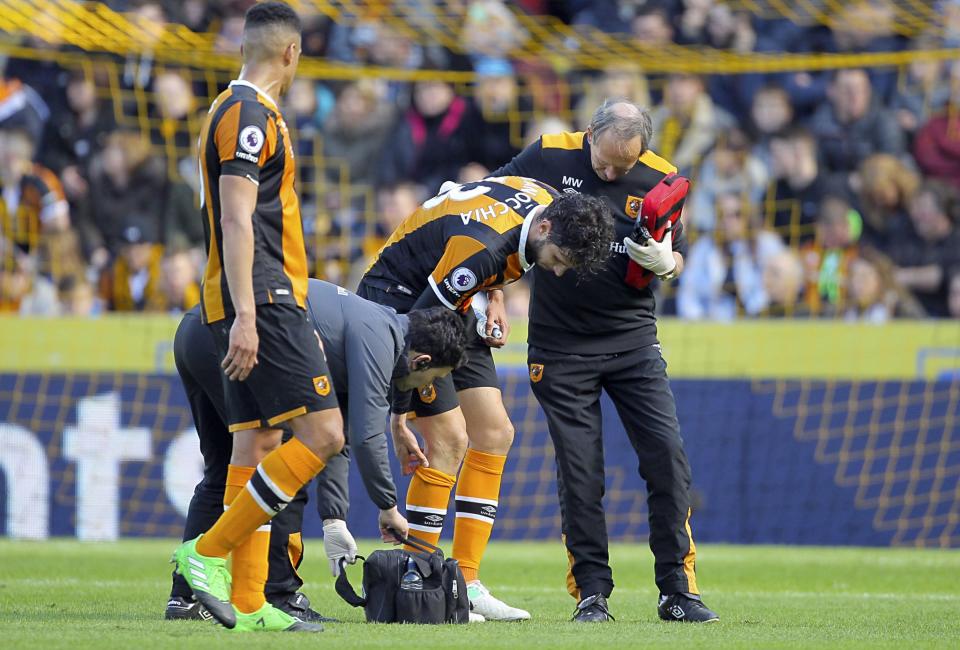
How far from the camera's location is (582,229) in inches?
242

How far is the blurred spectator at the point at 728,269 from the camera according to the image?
1340cm

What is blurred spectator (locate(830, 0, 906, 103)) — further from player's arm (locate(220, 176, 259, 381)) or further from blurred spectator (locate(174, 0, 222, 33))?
player's arm (locate(220, 176, 259, 381))

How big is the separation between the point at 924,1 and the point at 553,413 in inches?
381

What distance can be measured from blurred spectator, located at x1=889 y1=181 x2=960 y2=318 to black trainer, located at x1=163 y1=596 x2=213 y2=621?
8.46m

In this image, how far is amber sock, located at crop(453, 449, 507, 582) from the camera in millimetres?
7047

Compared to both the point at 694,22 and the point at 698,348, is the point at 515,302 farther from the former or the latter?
the point at 694,22

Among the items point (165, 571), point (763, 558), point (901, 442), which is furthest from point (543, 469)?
point (165, 571)

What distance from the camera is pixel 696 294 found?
44.4 ft

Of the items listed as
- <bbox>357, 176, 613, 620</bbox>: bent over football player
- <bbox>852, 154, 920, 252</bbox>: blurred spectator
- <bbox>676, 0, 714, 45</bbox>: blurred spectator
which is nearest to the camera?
<bbox>357, 176, 613, 620</bbox>: bent over football player

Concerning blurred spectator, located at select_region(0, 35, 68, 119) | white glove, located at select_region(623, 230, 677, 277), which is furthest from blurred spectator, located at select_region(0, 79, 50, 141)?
white glove, located at select_region(623, 230, 677, 277)

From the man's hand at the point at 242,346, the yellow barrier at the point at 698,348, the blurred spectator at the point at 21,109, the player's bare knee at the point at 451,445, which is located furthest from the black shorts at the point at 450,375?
the blurred spectator at the point at 21,109

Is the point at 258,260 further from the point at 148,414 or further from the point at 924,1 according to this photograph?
the point at 924,1

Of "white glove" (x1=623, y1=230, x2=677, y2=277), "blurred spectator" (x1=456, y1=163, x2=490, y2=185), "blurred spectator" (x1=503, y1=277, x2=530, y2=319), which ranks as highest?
"blurred spectator" (x1=456, y1=163, x2=490, y2=185)

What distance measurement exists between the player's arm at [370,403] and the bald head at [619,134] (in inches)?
58.5
